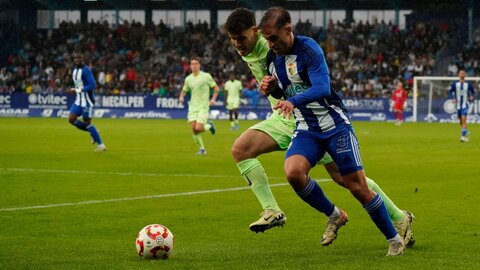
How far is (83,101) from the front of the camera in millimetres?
26047

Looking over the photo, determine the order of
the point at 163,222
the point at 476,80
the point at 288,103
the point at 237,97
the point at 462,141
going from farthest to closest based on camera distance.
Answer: the point at 476,80 → the point at 237,97 → the point at 462,141 → the point at 163,222 → the point at 288,103

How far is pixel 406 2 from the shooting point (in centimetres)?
5859

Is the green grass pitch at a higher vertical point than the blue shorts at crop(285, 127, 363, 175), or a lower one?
lower

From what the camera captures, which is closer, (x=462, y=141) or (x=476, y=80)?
(x=462, y=141)

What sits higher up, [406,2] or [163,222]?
[406,2]

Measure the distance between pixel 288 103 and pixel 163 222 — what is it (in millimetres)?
4123

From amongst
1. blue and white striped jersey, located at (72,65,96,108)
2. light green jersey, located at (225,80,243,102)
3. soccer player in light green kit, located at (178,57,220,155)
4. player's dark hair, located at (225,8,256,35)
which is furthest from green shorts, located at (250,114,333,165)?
light green jersey, located at (225,80,243,102)

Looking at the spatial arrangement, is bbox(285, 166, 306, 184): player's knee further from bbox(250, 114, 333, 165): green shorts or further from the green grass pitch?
bbox(250, 114, 333, 165): green shorts

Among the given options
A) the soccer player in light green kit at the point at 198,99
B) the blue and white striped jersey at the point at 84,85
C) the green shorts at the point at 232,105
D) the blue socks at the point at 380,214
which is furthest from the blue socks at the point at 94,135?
the blue socks at the point at 380,214

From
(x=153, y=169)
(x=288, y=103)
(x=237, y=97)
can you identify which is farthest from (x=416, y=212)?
(x=237, y=97)

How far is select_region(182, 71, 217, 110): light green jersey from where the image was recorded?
2488 centimetres

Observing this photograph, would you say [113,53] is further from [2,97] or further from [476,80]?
[476,80]

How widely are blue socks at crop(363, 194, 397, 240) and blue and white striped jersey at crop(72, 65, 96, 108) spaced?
1796cm

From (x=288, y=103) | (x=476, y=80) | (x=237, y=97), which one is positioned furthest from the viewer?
(x=476, y=80)
